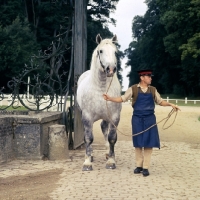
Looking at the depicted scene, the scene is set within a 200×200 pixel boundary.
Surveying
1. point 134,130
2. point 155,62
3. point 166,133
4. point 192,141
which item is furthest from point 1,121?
point 155,62

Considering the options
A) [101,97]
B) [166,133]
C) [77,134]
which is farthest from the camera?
[166,133]

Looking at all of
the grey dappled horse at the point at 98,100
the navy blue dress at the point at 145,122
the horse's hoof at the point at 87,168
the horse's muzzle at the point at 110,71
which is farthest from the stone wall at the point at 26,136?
the horse's muzzle at the point at 110,71

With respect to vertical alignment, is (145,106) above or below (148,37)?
below

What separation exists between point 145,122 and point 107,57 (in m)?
1.32

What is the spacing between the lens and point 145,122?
26.9 ft

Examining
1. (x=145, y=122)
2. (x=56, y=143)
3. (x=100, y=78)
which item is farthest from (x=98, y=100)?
(x=56, y=143)

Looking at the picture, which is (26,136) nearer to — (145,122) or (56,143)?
(56,143)

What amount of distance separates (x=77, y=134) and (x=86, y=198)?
17.0 feet

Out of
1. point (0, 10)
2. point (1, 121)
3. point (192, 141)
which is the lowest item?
point (192, 141)

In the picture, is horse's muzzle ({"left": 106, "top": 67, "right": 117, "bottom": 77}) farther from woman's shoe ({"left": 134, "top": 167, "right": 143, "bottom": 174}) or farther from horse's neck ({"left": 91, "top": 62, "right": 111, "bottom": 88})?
woman's shoe ({"left": 134, "top": 167, "right": 143, "bottom": 174})

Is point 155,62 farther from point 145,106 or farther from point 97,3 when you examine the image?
point 145,106

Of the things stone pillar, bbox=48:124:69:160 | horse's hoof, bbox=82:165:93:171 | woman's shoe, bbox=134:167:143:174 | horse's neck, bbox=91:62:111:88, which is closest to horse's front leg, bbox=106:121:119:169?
horse's hoof, bbox=82:165:93:171

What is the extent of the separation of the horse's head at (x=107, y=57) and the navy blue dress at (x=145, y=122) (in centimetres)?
76

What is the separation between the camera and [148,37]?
6353cm
